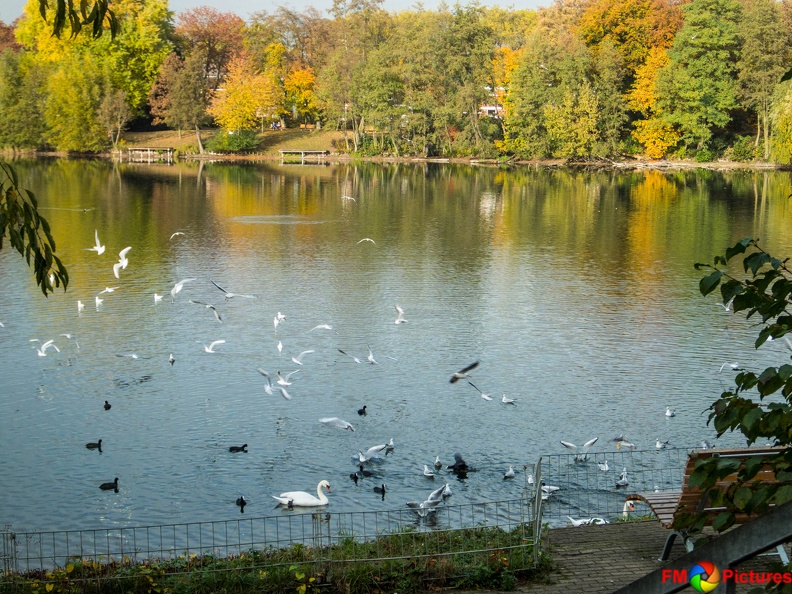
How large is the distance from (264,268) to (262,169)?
130 feet

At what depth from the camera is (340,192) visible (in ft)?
158

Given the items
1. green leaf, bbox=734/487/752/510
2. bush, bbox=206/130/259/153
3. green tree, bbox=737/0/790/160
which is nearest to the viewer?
green leaf, bbox=734/487/752/510

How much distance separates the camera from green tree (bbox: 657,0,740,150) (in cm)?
6150

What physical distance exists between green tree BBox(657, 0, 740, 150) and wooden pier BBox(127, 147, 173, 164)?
3718 cm

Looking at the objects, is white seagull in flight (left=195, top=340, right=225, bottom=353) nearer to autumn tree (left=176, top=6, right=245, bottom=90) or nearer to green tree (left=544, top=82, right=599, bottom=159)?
green tree (left=544, top=82, right=599, bottom=159)

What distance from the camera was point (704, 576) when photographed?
7.77 feet

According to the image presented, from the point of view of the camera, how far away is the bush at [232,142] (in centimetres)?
7606

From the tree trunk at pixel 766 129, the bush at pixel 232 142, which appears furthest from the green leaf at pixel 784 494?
the bush at pixel 232 142

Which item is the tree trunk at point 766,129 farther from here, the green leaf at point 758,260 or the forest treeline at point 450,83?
the green leaf at point 758,260

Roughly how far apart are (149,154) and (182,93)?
18.8ft

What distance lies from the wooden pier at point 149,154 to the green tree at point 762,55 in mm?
41767

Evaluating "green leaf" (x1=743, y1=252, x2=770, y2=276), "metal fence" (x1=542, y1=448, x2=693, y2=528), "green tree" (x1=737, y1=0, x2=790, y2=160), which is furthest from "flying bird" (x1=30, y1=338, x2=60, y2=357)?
"green tree" (x1=737, y1=0, x2=790, y2=160)

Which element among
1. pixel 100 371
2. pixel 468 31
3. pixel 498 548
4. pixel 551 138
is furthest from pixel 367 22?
pixel 498 548

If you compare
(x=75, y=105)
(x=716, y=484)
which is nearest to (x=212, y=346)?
(x=716, y=484)
